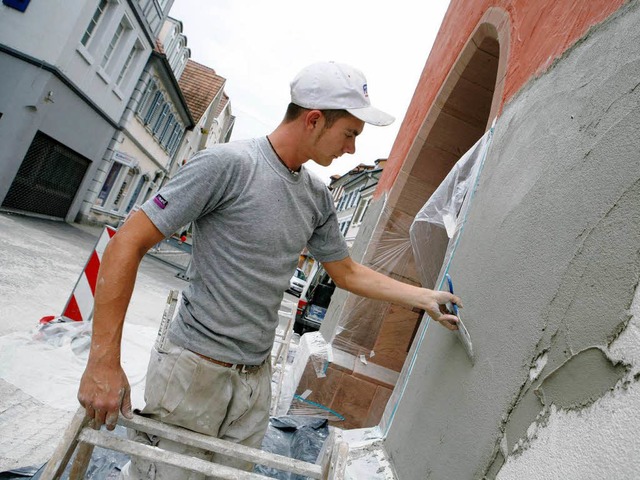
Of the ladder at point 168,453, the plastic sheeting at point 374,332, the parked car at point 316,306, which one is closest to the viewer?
the ladder at point 168,453

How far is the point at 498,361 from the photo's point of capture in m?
1.56

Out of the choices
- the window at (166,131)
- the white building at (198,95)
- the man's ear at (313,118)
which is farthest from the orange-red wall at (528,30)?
the white building at (198,95)

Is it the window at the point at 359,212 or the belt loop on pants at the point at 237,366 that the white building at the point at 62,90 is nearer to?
the belt loop on pants at the point at 237,366

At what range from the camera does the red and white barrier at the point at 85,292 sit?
4.72m

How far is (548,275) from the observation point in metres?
1.43

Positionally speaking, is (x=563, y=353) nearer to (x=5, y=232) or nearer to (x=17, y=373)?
(x=17, y=373)

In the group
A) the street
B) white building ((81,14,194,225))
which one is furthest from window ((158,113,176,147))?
the street

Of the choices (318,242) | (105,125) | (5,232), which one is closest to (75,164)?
(105,125)

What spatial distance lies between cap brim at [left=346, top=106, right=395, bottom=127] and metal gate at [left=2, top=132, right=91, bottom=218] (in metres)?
12.1

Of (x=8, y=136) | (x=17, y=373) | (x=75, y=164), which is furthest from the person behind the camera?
(x=75, y=164)

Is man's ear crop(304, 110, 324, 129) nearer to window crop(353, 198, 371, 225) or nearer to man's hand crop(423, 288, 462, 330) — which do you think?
man's hand crop(423, 288, 462, 330)

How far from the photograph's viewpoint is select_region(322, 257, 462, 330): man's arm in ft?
6.67

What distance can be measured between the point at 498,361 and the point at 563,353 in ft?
1.15

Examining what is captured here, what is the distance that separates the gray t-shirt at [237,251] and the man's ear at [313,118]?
0.66 ft
